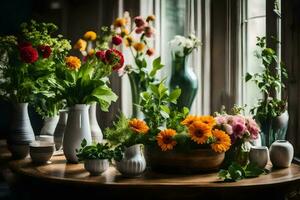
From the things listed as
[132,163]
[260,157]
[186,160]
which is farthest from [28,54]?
[260,157]

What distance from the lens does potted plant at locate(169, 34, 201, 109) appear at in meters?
2.88

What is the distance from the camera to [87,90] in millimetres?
2164

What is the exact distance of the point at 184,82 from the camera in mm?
2877

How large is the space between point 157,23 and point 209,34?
0.38 metres

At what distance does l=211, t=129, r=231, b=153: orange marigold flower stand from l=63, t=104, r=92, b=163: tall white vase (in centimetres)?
57

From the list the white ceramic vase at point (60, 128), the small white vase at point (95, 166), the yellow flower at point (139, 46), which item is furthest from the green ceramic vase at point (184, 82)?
the small white vase at point (95, 166)

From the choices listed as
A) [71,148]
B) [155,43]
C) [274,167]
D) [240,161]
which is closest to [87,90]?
[71,148]

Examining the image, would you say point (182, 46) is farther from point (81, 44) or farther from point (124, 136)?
point (124, 136)

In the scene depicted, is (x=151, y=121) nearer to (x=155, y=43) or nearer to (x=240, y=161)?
(x=240, y=161)

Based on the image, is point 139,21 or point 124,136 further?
point 139,21

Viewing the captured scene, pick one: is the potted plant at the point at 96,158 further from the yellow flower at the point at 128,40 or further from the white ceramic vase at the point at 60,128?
the yellow flower at the point at 128,40

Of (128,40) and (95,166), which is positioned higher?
(128,40)

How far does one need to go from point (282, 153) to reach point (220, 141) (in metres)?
0.31

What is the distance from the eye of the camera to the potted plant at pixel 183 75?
9.45 ft
